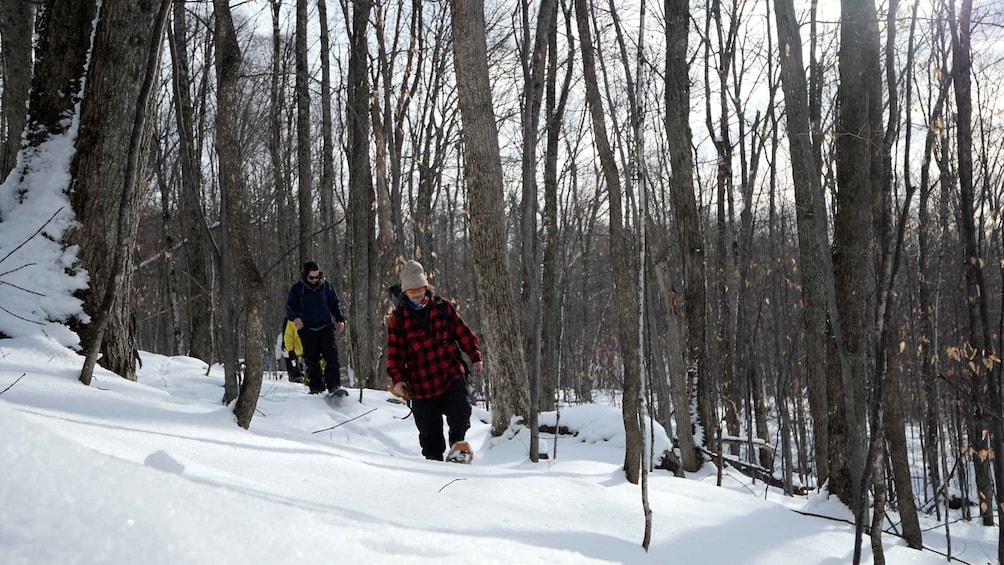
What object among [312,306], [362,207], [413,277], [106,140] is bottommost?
[312,306]

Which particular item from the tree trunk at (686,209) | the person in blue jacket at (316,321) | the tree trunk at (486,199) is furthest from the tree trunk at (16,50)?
the tree trunk at (686,209)

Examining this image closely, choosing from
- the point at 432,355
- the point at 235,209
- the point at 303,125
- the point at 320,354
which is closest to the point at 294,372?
the point at 320,354

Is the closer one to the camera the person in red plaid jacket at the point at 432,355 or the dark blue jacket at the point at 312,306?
the person in red plaid jacket at the point at 432,355

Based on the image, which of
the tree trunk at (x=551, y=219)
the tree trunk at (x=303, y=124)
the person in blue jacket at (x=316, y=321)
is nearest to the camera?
the person in blue jacket at (x=316, y=321)

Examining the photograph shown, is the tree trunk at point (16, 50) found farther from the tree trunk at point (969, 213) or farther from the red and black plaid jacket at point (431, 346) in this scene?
the tree trunk at point (969, 213)

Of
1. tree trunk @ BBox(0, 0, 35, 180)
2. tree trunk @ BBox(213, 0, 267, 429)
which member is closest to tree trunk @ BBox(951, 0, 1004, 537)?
tree trunk @ BBox(213, 0, 267, 429)

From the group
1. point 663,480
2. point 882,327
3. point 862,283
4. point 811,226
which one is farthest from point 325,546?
point 811,226

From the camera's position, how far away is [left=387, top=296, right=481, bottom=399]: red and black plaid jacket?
483cm

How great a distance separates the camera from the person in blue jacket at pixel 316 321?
7520 mm

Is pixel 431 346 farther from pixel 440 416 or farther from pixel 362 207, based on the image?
pixel 362 207

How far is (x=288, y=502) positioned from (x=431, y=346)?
9.56ft

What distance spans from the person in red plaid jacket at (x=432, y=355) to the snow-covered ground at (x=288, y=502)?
2.81 feet

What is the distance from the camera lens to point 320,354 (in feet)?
25.3

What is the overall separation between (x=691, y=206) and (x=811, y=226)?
1.17m
